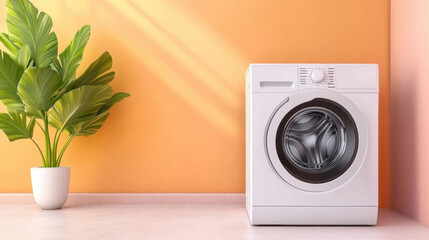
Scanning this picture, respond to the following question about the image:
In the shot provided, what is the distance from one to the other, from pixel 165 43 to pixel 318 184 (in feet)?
4.83

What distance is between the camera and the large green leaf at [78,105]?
8.21 ft

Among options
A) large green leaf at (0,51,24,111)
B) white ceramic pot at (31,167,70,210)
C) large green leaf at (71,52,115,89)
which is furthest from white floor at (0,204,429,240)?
large green leaf at (71,52,115,89)

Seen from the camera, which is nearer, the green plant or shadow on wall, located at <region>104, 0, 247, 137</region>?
the green plant

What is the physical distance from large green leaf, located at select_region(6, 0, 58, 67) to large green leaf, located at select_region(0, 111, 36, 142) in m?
0.36

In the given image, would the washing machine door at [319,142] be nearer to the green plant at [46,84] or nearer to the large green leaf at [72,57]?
the green plant at [46,84]

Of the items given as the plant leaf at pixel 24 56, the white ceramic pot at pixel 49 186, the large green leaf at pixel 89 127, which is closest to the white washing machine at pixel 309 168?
the large green leaf at pixel 89 127

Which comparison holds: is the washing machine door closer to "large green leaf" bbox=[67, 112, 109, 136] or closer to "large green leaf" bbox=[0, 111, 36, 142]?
"large green leaf" bbox=[67, 112, 109, 136]

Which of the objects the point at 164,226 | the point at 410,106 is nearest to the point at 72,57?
the point at 164,226

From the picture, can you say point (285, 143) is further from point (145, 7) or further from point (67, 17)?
point (67, 17)

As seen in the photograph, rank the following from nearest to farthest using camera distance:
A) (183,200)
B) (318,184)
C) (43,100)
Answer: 1. (318,184)
2. (43,100)
3. (183,200)

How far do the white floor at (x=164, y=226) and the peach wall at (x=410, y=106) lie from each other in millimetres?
156

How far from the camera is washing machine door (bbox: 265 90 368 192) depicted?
7.16 feet

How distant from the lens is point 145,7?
296 cm

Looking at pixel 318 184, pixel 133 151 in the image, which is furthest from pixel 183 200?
pixel 318 184
